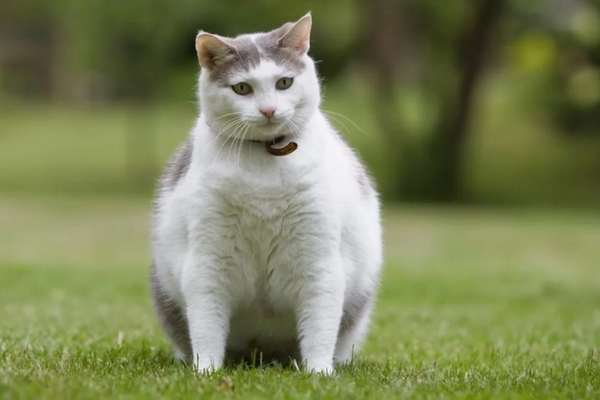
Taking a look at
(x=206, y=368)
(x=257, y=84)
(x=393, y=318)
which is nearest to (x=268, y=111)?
(x=257, y=84)

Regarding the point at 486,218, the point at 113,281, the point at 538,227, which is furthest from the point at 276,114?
the point at 486,218

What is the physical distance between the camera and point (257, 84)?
4.24m

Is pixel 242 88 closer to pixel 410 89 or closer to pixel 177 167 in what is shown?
pixel 177 167

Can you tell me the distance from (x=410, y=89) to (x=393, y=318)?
22.4 m

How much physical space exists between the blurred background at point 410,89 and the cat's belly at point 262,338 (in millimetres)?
13573

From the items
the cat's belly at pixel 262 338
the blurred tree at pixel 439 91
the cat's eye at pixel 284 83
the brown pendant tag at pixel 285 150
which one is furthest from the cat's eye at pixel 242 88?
the blurred tree at pixel 439 91

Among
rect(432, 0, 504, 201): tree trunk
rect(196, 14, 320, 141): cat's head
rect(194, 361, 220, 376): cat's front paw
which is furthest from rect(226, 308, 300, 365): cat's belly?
rect(432, 0, 504, 201): tree trunk

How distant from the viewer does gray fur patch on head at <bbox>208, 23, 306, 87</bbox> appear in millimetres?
4250

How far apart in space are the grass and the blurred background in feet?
14.9

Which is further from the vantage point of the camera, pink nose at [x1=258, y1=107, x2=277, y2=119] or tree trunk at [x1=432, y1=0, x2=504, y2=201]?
tree trunk at [x1=432, y1=0, x2=504, y2=201]

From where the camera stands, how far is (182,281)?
172 inches

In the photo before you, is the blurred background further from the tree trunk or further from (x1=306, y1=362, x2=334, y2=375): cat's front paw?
(x1=306, y1=362, x2=334, y2=375): cat's front paw

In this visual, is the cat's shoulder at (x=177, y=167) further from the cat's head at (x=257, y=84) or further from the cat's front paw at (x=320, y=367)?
the cat's front paw at (x=320, y=367)

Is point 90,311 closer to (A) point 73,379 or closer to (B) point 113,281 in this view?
(B) point 113,281
